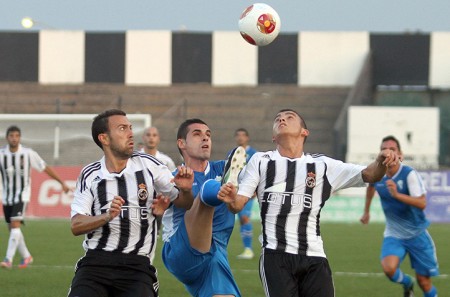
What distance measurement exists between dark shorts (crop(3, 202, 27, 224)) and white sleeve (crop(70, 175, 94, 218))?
8273 millimetres

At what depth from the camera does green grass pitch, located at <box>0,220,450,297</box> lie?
1212 centimetres

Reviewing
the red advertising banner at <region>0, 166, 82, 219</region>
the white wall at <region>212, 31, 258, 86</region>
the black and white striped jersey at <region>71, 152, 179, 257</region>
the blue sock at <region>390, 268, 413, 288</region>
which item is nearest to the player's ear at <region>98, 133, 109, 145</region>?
the black and white striped jersey at <region>71, 152, 179, 257</region>

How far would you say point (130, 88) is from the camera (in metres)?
38.5

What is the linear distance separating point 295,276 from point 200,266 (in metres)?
0.76

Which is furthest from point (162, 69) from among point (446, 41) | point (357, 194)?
point (357, 194)

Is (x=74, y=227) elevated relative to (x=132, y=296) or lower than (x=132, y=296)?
elevated

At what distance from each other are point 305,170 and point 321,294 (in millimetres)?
967

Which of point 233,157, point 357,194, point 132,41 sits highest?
point 132,41

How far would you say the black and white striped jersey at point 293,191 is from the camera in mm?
7520

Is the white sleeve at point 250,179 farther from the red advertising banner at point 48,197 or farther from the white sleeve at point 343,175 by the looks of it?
the red advertising banner at point 48,197

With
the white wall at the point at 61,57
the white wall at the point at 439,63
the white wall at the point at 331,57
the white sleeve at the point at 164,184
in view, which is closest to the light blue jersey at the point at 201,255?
the white sleeve at the point at 164,184

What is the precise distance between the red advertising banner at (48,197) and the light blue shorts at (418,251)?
16.3m

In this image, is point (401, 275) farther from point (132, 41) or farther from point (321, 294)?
point (132, 41)

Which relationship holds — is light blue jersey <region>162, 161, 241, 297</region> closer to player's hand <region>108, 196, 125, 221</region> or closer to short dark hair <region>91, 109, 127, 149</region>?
short dark hair <region>91, 109, 127, 149</region>
